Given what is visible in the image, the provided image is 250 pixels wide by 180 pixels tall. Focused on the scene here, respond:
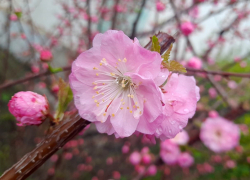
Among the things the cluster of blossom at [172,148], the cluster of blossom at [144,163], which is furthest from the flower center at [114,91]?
the cluster of blossom at [144,163]

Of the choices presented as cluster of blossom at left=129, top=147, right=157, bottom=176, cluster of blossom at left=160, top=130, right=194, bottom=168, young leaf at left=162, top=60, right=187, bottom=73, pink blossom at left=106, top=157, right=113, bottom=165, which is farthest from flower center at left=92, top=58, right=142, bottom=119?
pink blossom at left=106, top=157, right=113, bottom=165

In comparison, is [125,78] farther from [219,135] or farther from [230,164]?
[230,164]

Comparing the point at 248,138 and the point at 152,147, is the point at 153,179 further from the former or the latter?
the point at 248,138

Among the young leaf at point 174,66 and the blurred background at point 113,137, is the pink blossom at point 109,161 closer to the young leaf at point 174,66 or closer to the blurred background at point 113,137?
the blurred background at point 113,137

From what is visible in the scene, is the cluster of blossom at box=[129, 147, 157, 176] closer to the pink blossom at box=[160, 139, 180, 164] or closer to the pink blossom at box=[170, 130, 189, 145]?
the pink blossom at box=[160, 139, 180, 164]

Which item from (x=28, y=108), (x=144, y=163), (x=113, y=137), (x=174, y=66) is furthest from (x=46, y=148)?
(x=113, y=137)

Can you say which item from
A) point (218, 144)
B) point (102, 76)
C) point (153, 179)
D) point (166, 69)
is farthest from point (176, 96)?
point (153, 179)
